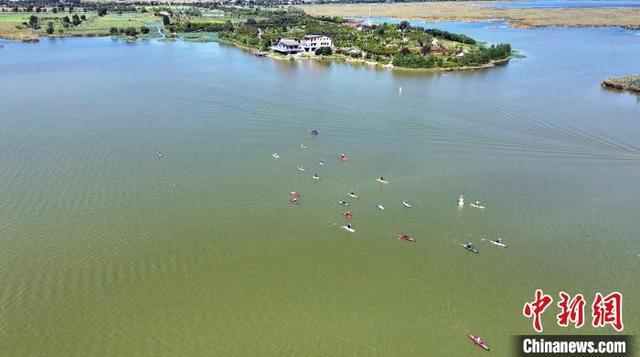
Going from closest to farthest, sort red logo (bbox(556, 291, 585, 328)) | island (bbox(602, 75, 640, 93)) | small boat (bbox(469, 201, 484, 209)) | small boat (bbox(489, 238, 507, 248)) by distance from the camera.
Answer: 1. red logo (bbox(556, 291, 585, 328))
2. small boat (bbox(489, 238, 507, 248))
3. small boat (bbox(469, 201, 484, 209))
4. island (bbox(602, 75, 640, 93))

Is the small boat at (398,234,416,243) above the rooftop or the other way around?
the other way around

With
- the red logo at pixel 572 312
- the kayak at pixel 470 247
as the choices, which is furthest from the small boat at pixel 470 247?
the red logo at pixel 572 312

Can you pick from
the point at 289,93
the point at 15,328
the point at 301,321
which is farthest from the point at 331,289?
the point at 289,93

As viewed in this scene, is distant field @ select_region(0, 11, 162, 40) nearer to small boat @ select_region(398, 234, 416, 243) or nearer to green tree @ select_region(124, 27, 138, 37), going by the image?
green tree @ select_region(124, 27, 138, 37)

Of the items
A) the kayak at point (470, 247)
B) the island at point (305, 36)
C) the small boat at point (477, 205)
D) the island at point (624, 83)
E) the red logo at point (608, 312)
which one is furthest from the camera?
the island at point (305, 36)

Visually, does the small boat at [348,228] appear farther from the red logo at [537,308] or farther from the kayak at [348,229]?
the red logo at [537,308]

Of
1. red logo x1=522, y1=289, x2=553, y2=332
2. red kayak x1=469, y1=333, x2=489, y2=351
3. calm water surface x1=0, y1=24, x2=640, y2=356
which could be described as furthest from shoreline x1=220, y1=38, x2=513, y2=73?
red kayak x1=469, y1=333, x2=489, y2=351

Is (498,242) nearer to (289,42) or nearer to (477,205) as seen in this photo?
(477,205)
